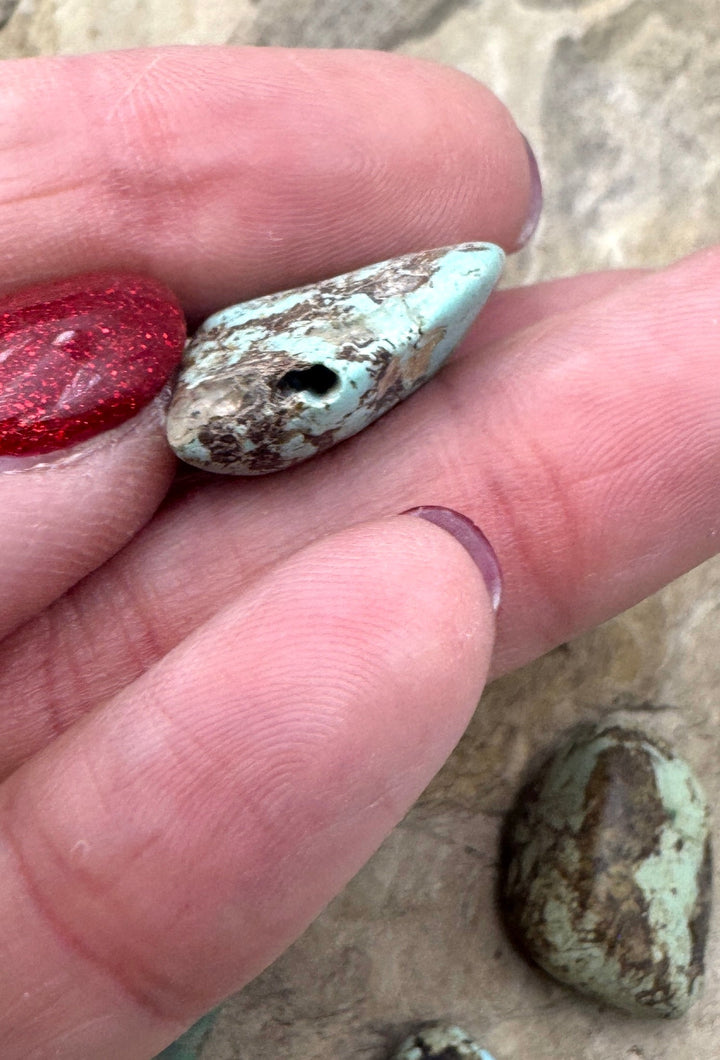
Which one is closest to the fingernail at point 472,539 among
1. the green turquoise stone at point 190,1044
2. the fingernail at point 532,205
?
the fingernail at point 532,205

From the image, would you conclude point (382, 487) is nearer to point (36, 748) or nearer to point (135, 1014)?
point (36, 748)

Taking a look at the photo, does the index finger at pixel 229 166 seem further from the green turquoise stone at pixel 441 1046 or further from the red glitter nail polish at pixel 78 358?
the green turquoise stone at pixel 441 1046

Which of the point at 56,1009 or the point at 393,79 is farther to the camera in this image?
the point at 393,79

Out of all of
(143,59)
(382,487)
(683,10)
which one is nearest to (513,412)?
(382,487)

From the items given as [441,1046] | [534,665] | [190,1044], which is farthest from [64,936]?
[534,665]

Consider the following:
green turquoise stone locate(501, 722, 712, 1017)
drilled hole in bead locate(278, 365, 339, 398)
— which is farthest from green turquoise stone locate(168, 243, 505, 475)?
green turquoise stone locate(501, 722, 712, 1017)
